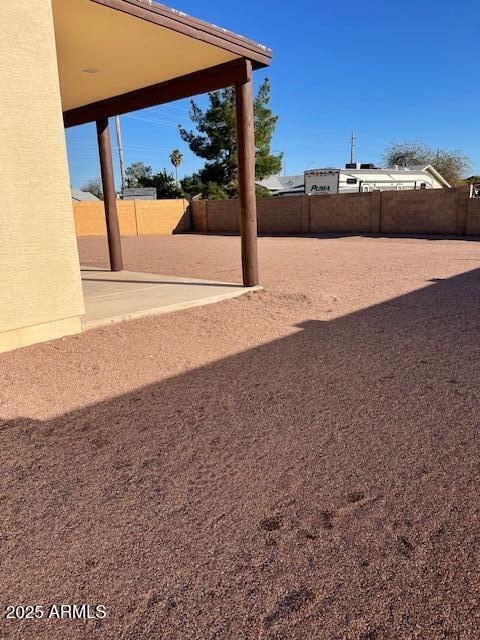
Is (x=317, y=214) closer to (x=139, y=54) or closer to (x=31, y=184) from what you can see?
(x=139, y=54)

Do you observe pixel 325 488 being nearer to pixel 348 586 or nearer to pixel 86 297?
pixel 348 586

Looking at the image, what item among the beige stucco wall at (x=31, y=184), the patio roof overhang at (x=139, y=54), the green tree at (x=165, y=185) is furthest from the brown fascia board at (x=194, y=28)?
the green tree at (x=165, y=185)

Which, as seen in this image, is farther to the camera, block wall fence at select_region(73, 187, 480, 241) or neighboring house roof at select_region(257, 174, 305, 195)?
neighboring house roof at select_region(257, 174, 305, 195)

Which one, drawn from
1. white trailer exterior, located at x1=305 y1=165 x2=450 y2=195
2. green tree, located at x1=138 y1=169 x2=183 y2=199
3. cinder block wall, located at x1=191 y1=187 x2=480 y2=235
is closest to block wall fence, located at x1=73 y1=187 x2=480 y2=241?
cinder block wall, located at x1=191 y1=187 x2=480 y2=235

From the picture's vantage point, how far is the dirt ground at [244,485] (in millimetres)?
1916

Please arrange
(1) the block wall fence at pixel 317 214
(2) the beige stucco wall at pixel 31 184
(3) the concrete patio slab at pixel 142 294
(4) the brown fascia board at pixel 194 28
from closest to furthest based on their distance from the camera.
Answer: (2) the beige stucco wall at pixel 31 184 → (4) the brown fascia board at pixel 194 28 → (3) the concrete patio slab at pixel 142 294 → (1) the block wall fence at pixel 317 214

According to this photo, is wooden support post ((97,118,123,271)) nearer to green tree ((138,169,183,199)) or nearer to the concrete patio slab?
the concrete patio slab

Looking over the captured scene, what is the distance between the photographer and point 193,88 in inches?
324

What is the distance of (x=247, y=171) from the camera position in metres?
7.92

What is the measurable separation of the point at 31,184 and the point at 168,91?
14.6ft

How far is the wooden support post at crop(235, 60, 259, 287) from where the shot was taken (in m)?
7.64

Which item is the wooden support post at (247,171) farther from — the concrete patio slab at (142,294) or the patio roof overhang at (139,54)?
the concrete patio slab at (142,294)

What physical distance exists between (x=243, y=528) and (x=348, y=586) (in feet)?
1.87

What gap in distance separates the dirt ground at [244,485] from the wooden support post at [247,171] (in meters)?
2.85
